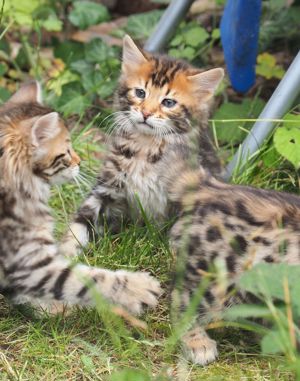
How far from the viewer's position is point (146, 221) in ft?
13.0

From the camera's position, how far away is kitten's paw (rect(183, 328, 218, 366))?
3.33m

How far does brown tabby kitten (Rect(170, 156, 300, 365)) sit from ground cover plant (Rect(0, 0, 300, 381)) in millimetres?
112

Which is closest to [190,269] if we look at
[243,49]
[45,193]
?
[45,193]

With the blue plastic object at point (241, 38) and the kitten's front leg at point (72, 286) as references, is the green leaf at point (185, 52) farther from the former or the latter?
the kitten's front leg at point (72, 286)

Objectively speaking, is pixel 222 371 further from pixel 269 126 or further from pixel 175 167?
pixel 269 126

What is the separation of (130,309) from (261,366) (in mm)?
585

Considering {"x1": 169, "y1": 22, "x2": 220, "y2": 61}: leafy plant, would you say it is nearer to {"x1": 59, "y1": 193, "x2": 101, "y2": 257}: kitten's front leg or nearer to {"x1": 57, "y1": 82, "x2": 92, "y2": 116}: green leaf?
{"x1": 57, "y1": 82, "x2": 92, "y2": 116}: green leaf

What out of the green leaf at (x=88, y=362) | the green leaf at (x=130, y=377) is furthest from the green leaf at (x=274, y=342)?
the green leaf at (x=88, y=362)

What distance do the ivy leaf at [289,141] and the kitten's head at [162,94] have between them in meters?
0.40

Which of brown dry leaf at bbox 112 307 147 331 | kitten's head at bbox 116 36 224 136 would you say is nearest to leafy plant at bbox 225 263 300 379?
brown dry leaf at bbox 112 307 147 331

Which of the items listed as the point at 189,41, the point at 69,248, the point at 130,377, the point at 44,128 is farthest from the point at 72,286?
the point at 189,41

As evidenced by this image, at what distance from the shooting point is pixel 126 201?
431cm

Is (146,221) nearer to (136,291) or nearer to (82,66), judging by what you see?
(136,291)

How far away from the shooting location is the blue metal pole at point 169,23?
5023 mm
